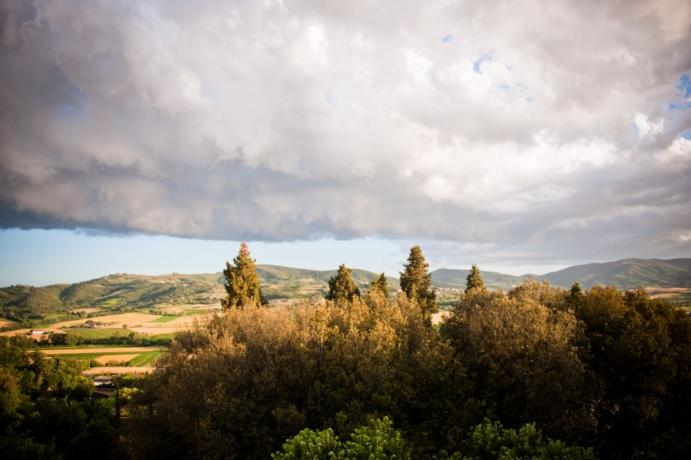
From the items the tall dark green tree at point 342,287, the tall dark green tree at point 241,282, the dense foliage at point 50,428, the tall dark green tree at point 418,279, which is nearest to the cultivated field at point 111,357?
the dense foliage at point 50,428

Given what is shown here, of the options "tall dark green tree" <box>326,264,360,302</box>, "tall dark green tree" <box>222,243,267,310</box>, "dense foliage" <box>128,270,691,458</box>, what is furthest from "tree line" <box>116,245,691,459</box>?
"tall dark green tree" <box>326,264,360,302</box>

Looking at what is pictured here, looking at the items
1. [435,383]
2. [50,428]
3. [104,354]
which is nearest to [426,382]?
[435,383]

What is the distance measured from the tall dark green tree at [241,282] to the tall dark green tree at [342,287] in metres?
10.4

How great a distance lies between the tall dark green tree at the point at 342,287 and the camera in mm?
46875

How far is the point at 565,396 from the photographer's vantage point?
73.6 ft

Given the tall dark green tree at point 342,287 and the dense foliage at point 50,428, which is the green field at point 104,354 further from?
the tall dark green tree at point 342,287

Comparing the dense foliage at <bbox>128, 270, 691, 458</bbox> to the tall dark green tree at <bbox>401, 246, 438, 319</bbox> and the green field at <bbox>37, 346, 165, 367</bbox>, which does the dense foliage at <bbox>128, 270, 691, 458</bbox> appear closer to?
the tall dark green tree at <bbox>401, 246, 438, 319</bbox>

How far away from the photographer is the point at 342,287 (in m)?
47.2

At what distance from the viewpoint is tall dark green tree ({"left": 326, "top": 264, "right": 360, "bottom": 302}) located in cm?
4688

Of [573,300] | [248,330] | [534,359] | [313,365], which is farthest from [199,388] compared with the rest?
[573,300]

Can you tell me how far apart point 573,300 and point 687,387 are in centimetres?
1021

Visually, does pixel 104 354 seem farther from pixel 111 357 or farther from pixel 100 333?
pixel 100 333

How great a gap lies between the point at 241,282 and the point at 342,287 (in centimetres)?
1366

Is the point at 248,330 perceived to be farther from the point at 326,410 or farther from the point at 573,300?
the point at 573,300
